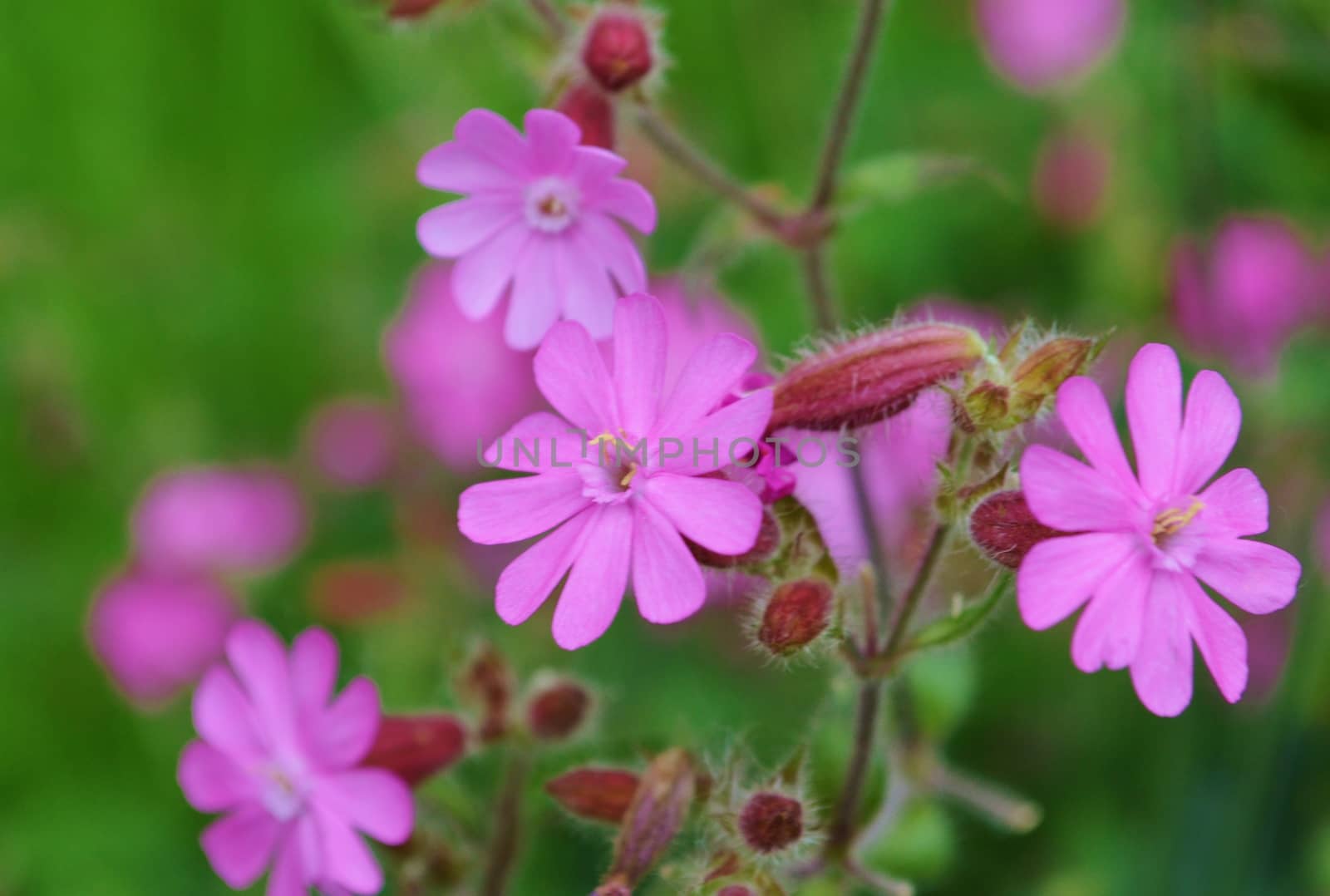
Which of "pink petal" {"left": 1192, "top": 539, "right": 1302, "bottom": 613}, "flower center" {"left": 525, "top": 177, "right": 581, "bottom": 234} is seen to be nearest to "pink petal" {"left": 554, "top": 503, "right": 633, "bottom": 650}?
"flower center" {"left": 525, "top": 177, "right": 581, "bottom": 234}

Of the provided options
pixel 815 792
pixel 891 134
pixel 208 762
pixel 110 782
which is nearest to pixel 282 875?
pixel 208 762

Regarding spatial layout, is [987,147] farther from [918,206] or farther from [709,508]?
[709,508]

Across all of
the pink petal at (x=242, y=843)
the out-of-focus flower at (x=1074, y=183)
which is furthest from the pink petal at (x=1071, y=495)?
the out-of-focus flower at (x=1074, y=183)

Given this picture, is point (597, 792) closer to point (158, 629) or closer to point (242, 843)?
point (242, 843)

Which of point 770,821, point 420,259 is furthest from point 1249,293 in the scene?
point 420,259

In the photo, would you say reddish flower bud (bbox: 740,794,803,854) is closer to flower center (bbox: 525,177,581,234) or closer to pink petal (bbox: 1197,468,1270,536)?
pink petal (bbox: 1197,468,1270,536)

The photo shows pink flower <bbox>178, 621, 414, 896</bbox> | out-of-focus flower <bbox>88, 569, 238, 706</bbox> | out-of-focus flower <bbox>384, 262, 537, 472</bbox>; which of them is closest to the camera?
pink flower <bbox>178, 621, 414, 896</bbox>
